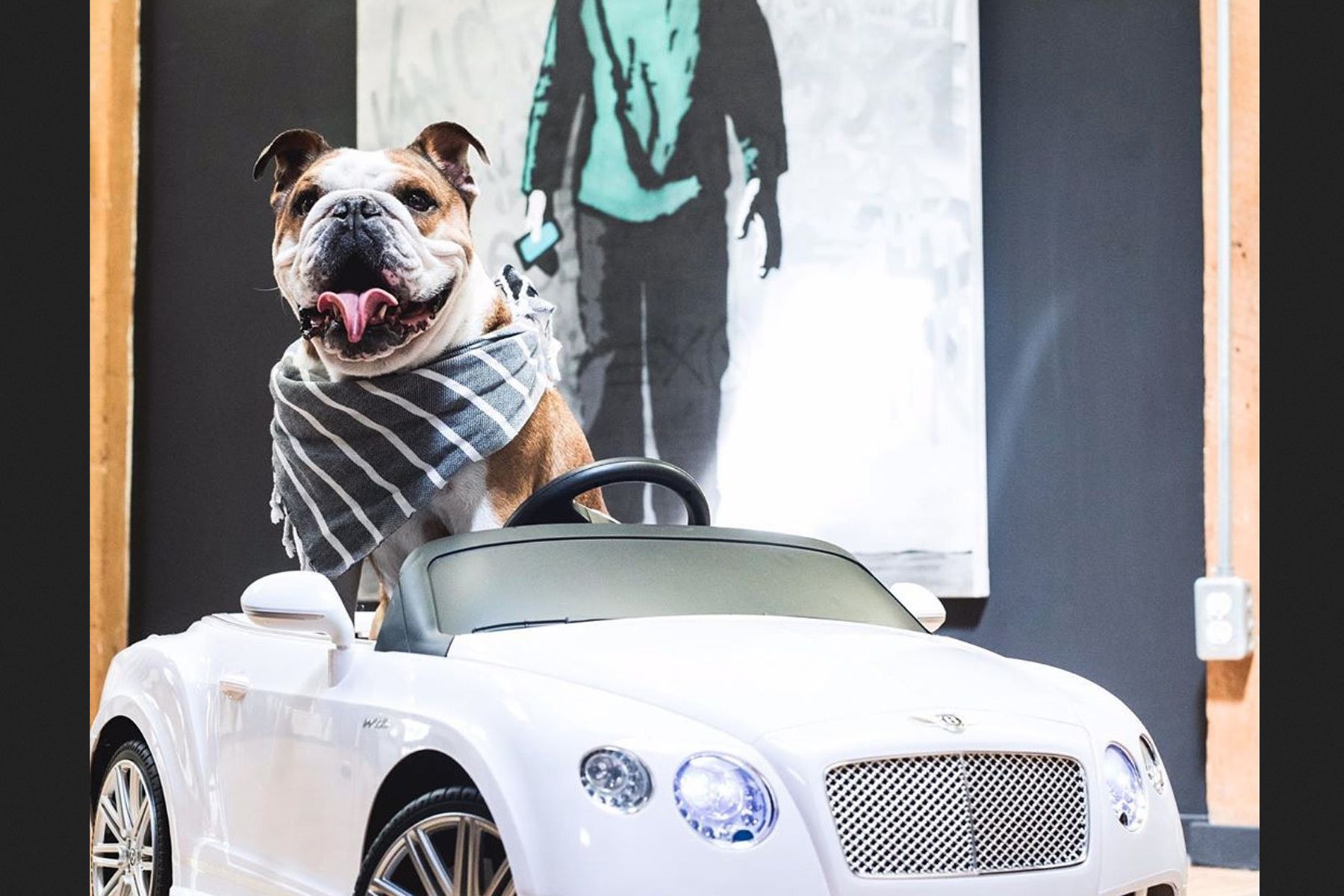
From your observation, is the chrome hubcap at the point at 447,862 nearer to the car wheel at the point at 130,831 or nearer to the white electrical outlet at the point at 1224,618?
the car wheel at the point at 130,831

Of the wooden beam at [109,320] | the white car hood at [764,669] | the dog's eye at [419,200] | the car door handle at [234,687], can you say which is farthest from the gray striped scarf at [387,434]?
the wooden beam at [109,320]

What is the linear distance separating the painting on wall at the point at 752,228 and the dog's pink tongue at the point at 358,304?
188 centimetres

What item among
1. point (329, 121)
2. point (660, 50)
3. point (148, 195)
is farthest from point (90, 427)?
point (660, 50)

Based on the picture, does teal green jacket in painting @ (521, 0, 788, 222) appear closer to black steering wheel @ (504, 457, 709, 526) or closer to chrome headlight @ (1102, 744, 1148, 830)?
black steering wheel @ (504, 457, 709, 526)

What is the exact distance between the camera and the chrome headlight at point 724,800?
2.13 m

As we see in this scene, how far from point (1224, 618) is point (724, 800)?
115 inches

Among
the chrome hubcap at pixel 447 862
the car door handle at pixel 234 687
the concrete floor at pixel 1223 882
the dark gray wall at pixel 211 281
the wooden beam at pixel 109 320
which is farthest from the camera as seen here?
the wooden beam at pixel 109 320

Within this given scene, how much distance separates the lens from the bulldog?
11.5 ft

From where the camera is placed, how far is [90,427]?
608 cm

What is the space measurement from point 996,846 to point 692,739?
0.49 m

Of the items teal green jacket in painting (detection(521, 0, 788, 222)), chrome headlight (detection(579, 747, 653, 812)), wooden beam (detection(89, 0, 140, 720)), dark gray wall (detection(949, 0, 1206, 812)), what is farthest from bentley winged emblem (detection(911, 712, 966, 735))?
wooden beam (detection(89, 0, 140, 720))

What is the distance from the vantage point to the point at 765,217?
5.18 m

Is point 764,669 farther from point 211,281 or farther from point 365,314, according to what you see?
point 211,281

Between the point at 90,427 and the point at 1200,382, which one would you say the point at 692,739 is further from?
the point at 90,427
